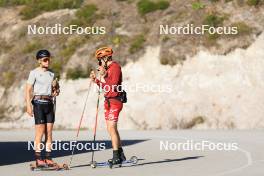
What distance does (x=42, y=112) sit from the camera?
48.2ft

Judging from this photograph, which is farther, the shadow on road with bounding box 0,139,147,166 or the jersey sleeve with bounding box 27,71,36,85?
the shadow on road with bounding box 0,139,147,166

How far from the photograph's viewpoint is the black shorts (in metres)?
14.7

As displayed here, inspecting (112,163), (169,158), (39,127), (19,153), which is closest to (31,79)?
(39,127)

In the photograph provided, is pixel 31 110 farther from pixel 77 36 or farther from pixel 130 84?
pixel 77 36

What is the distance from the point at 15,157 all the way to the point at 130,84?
23.0 meters

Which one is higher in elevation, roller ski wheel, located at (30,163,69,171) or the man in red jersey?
the man in red jersey

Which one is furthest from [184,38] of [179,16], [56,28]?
[56,28]

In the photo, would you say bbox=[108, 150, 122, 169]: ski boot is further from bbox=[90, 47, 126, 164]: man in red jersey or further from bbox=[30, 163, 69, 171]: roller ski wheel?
bbox=[30, 163, 69, 171]: roller ski wheel

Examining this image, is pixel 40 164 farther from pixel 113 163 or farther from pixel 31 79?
pixel 31 79

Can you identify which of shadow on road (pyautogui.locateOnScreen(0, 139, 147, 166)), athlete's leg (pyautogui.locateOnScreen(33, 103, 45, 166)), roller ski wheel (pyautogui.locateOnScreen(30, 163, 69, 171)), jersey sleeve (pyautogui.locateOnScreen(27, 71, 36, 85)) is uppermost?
jersey sleeve (pyautogui.locateOnScreen(27, 71, 36, 85))

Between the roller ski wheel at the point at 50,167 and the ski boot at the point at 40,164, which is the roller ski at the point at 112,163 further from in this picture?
the ski boot at the point at 40,164

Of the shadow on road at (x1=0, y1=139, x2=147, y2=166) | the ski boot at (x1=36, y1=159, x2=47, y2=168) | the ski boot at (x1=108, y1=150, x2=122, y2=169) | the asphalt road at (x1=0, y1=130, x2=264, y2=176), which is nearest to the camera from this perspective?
the asphalt road at (x1=0, y1=130, x2=264, y2=176)

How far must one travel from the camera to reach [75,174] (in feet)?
45.4

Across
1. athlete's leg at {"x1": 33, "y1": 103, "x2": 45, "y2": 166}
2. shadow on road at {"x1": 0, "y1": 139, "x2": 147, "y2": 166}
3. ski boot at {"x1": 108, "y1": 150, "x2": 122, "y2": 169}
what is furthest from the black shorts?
shadow on road at {"x1": 0, "y1": 139, "x2": 147, "y2": 166}
